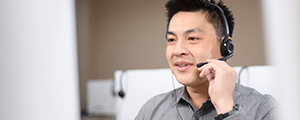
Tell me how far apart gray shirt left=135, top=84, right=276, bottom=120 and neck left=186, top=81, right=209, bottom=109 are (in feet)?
0.03

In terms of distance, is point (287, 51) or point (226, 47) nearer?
point (287, 51)

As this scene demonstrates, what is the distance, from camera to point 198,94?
0.65 m

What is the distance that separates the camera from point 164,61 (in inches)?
27.2

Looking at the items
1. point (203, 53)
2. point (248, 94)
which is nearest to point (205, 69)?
point (203, 53)

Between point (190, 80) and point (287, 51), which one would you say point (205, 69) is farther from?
point (287, 51)

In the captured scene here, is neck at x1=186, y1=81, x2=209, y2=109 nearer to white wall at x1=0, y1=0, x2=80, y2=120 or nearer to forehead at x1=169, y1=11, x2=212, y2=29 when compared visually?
forehead at x1=169, y1=11, x2=212, y2=29

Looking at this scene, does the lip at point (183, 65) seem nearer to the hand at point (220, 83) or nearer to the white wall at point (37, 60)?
the hand at point (220, 83)

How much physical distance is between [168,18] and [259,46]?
0.27 meters

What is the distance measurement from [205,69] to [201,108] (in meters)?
0.13

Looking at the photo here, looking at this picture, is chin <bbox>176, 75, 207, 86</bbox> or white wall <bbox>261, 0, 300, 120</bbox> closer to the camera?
white wall <bbox>261, 0, 300, 120</bbox>

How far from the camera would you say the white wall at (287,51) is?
480 mm

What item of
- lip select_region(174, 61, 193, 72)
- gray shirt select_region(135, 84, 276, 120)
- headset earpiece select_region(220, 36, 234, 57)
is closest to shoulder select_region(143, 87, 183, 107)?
gray shirt select_region(135, 84, 276, 120)

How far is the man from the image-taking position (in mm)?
572

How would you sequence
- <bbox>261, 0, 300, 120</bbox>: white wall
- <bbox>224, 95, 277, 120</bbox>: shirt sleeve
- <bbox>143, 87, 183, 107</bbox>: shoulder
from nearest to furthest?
<bbox>261, 0, 300, 120</bbox>: white wall < <bbox>224, 95, 277, 120</bbox>: shirt sleeve < <bbox>143, 87, 183, 107</bbox>: shoulder
